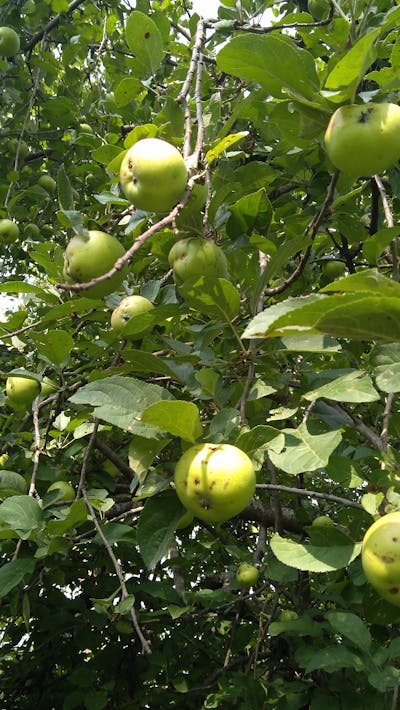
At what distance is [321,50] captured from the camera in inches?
98.2

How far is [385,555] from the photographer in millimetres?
1072

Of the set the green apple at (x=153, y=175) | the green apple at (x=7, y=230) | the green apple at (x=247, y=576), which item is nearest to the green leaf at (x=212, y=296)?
the green apple at (x=153, y=175)

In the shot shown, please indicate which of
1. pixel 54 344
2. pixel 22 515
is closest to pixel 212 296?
pixel 54 344

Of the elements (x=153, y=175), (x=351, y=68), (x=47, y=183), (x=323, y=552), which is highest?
(x=351, y=68)

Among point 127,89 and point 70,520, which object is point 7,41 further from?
point 70,520

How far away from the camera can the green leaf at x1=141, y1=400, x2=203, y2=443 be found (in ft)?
3.73

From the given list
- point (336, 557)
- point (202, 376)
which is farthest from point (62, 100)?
point (336, 557)

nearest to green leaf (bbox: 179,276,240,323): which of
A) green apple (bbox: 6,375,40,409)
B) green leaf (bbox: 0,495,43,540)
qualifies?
green leaf (bbox: 0,495,43,540)

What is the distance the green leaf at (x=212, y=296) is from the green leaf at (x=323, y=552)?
552 millimetres

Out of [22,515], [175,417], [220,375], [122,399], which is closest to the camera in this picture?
[175,417]

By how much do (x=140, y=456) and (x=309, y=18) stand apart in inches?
74.4

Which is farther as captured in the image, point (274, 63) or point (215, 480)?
point (274, 63)

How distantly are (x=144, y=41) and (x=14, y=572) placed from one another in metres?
1.62

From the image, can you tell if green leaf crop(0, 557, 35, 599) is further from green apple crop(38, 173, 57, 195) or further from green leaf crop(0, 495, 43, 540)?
green apple crop(38, 173, 57, 195)
